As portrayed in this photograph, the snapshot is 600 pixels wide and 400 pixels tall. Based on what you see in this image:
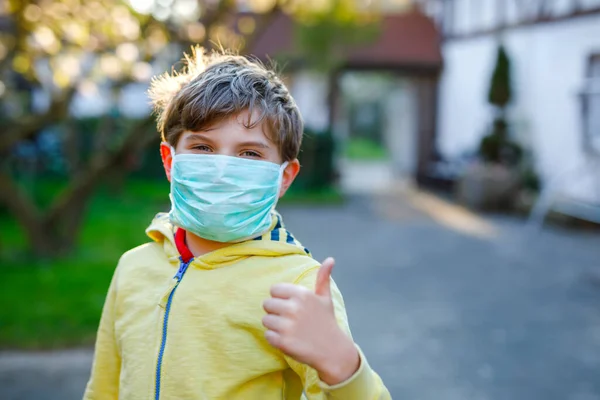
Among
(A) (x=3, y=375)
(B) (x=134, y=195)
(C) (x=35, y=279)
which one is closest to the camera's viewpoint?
(A) (x=3, y=375)

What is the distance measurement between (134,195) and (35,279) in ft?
28.4

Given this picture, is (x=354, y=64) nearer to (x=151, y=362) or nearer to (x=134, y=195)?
(x=134, y=195)

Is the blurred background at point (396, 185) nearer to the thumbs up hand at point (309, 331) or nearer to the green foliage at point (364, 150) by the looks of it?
the thumbs up hand at point (309, 331)

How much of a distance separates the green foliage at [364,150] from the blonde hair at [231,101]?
32.1 metres

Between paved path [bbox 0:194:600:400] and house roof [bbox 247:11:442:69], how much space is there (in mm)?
7123

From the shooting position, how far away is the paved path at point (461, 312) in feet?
15.9

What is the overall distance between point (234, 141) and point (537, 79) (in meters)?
13.8

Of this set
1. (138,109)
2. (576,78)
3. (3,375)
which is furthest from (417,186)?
(3,375)

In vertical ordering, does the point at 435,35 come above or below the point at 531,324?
above

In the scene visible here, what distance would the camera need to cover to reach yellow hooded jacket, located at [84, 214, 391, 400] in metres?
1.75

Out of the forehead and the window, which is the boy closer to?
the forehead

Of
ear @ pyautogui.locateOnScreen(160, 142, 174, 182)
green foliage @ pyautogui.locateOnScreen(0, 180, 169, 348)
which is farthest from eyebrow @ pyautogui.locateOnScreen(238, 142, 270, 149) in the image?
green foliage @ pyautogui.locateOnScreen(0, 180, 169, 348)

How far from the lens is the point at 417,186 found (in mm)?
19156

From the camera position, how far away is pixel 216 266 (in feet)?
6.11
